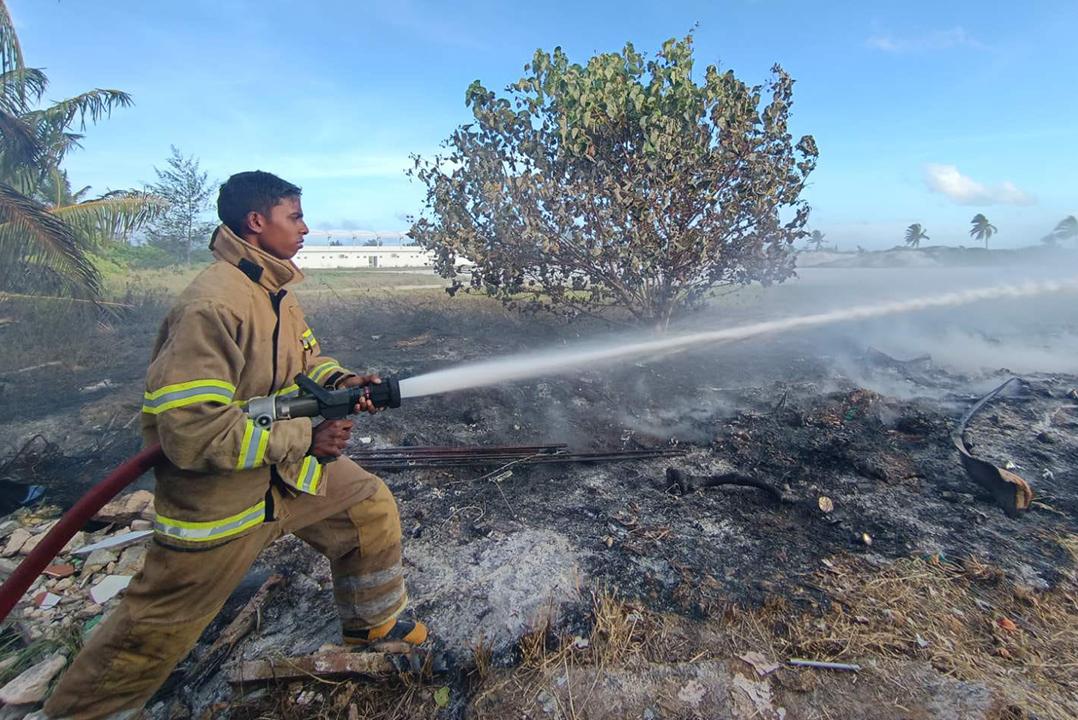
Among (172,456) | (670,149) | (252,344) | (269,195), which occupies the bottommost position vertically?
(172,456)

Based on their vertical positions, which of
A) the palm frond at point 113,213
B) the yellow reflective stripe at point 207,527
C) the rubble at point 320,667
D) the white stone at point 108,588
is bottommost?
the white stone at point 108,588

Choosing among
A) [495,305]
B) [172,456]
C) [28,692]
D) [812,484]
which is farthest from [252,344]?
[495,305]

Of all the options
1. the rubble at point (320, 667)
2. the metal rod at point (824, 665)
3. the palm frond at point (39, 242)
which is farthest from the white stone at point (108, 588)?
the palm frond at point (39, 242)

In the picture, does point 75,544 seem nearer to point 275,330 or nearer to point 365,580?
point 365,580

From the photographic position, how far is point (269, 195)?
246 cm

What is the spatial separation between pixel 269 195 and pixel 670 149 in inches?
221

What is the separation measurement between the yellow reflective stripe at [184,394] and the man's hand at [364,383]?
571 mm

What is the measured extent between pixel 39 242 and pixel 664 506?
481 inches

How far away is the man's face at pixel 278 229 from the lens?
246 cm

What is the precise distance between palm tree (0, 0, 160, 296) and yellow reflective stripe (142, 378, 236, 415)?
36.7 feet

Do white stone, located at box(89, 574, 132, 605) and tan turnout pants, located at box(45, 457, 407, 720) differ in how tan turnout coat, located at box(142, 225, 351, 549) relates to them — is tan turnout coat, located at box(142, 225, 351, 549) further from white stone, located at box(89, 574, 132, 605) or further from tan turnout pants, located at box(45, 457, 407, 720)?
white stone, located at box(89, 574, 132, 605)

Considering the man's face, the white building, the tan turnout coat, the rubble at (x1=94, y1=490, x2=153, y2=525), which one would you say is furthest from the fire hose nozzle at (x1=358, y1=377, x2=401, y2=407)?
the white building

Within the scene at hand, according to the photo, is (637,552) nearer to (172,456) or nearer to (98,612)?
(172,456)

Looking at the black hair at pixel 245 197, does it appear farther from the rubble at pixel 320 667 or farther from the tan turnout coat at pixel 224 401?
the rubble at pixel 320 667
